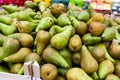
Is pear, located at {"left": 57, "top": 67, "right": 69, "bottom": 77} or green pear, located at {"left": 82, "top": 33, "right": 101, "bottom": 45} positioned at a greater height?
green pear, located at {"left": 82, "top": 33, "right": 101, "bottom": 45}

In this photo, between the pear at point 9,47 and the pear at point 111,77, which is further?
the pear at point 9,47

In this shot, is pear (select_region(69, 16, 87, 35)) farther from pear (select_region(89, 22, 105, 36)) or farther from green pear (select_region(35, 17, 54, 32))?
green pear (select_region(35, 17, 54, 32))

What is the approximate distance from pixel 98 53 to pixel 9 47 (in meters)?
0.53

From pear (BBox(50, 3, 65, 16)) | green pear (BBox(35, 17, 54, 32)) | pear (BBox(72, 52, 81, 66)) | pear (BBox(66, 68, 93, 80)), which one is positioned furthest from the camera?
pear (BBox(50, 3, 65, 16))

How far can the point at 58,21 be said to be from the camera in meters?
1.48

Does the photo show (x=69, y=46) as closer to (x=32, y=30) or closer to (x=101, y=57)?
(x=101, y=57)

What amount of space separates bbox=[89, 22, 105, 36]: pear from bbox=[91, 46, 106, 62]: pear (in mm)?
108

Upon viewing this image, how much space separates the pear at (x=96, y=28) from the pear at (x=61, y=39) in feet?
0.48

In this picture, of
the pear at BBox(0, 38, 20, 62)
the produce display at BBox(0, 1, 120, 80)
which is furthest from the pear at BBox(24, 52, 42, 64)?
the pear at BBox(0, 38, 20, 62)

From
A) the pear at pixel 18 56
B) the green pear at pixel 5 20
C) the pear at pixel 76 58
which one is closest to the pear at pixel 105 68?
the pear at pixel 76 58

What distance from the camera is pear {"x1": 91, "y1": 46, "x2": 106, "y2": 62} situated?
1.29 meters

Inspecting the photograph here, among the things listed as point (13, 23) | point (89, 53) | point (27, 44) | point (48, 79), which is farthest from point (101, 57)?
point (13, 23)

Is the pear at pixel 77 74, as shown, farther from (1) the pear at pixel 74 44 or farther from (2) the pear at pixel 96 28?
(2) the pear at pixel 96 28

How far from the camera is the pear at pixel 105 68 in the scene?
1261 mm
